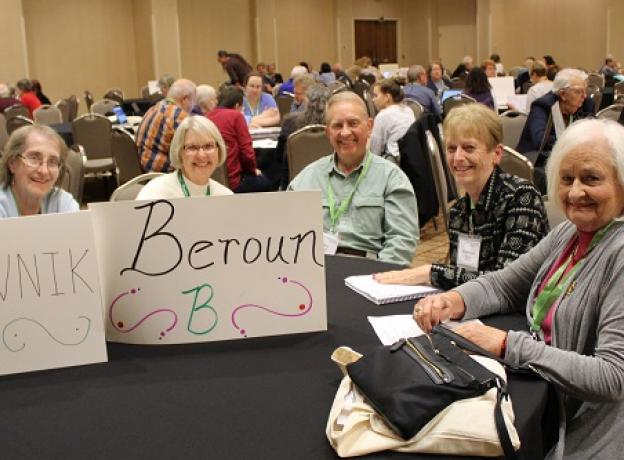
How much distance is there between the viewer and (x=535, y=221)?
7.34ft

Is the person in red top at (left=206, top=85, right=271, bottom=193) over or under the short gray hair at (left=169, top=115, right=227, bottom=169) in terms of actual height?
under

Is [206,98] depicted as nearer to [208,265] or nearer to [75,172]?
[75,172]

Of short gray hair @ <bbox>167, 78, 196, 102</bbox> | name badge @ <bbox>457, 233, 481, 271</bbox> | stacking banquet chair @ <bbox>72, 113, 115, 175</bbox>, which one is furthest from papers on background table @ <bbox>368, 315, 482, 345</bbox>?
stacking banquet chair @ <bbox>72, 113, 115, 175</bbox>

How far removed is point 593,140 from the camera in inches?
65.9

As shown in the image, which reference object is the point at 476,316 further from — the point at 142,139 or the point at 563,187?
the point at 142,139

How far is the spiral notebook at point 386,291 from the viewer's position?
6.55ft

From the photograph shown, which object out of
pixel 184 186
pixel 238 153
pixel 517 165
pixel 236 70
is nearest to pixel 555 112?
pixel 517 165

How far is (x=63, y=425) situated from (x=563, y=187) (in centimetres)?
119

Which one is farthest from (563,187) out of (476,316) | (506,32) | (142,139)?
(506,32)

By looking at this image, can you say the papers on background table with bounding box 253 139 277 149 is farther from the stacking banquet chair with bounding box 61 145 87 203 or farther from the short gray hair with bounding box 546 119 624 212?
the short gray hair with bounding box 546 119 624 212

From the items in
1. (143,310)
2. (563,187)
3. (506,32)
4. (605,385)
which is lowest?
(605,385)

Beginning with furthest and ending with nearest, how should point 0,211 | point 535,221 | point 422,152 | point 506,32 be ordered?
1. point 506,32
2. point 422,152
3. point 0,211
4. point 535,221

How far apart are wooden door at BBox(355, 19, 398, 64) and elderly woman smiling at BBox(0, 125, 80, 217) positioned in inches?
755

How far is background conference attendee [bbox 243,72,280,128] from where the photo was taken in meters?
7.46
